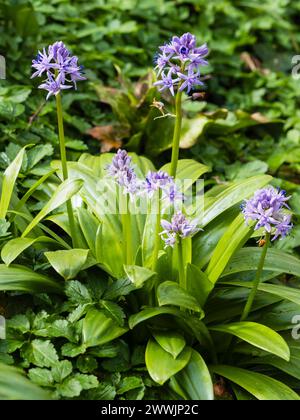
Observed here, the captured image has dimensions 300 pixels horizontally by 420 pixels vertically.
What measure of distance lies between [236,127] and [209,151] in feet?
1.17

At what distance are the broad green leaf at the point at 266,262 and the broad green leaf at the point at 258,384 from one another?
16.0 inches

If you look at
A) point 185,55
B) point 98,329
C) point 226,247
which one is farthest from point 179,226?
point 185,55

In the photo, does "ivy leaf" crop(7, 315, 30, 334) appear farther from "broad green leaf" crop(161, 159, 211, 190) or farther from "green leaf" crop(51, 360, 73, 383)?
"broad green leaf" crop(161, 159, 211, 190)

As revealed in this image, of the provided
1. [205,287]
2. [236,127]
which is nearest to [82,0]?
[236,127]

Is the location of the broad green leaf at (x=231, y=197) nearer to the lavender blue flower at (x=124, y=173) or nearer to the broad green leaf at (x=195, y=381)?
the lavender blue flower at (x=124, y=173)

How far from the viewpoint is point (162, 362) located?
229cm

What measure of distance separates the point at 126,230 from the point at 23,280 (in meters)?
0.46

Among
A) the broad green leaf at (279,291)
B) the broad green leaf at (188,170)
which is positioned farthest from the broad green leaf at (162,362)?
the broad green leaf at (188,170)

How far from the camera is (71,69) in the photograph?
232 centimetres

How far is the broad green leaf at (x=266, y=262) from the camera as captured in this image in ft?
8.71

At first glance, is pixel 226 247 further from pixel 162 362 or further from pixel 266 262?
pixel 162 362

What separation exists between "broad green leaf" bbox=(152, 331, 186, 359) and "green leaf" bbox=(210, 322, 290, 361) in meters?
0.15
